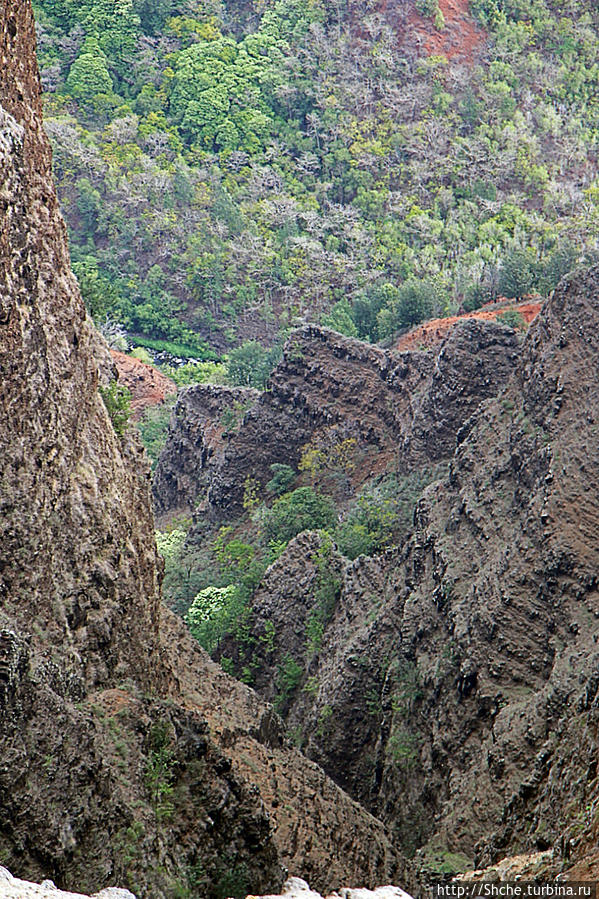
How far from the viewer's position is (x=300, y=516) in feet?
155

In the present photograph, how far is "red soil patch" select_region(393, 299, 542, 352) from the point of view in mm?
51719

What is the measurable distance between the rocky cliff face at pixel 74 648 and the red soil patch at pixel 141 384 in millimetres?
45454

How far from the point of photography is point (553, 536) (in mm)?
27453

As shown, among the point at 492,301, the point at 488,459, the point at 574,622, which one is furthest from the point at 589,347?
the point at 492,301

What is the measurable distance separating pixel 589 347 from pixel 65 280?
694 inches

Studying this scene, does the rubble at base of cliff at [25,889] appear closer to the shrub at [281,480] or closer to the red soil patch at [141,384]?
the shrub at [281,480]

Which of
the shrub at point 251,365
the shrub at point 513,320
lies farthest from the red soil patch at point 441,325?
the shrub at point 251,365

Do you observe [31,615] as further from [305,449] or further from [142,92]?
[142,92]

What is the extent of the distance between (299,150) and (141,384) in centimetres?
4388

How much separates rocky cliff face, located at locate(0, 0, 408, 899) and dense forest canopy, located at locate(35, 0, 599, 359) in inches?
1983

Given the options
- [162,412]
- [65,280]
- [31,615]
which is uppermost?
[65,280]

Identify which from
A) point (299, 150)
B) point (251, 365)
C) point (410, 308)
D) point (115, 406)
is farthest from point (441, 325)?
point (299, 150)

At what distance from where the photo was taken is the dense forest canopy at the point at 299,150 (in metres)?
86.9

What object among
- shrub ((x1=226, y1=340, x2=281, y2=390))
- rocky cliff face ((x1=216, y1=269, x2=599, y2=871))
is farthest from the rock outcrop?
rocky cliff face ((x1=216, y1=269, x2=599, y2=871))
